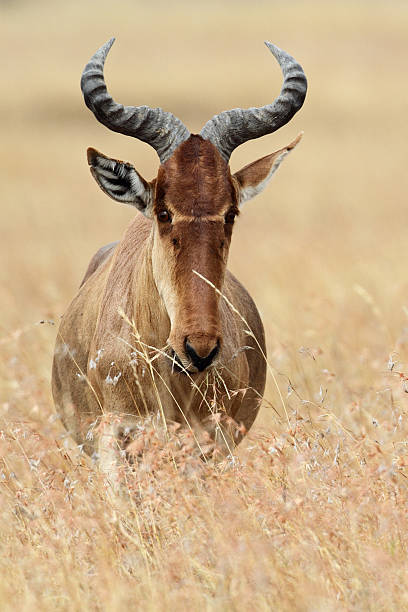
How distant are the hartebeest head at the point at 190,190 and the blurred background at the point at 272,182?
0.71 meters

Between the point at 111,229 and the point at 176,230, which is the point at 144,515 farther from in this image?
the point at 111,229

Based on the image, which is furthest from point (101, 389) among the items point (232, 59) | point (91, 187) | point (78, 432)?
point (232, 59)

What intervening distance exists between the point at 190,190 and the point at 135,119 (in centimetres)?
64

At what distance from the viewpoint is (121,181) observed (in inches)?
217

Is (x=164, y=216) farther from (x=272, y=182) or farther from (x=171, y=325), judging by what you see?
(x=272, y=182)

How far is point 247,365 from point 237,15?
183ft

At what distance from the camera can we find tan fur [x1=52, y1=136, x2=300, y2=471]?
202 inches

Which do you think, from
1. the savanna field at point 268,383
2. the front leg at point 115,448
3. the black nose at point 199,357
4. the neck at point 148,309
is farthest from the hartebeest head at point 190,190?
the savanna field at point 268,383

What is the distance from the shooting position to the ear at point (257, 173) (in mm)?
5789

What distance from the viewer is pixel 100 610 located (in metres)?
4.08

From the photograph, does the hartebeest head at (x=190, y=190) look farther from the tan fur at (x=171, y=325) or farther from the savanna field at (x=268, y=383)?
the savanna field at (x=268, y=383)

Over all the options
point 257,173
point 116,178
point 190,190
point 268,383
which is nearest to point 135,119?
point 116,178

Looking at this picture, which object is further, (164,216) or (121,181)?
(121,181)

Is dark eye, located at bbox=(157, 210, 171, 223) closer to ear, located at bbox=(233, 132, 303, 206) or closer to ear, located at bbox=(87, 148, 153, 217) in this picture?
ear, located at bbox=(87, 148, 153, 217)
